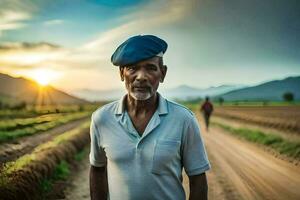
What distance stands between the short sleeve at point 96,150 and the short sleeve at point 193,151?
478 millimetres

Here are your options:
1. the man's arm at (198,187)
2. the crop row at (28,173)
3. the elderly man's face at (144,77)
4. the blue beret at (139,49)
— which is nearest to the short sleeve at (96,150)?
the elderly man's face at (144,77)

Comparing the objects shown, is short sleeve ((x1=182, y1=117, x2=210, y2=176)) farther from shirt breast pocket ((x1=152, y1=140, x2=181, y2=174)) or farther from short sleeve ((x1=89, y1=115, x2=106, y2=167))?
short sleeve ((x1=89, y1=115, x2=106, y2=167))

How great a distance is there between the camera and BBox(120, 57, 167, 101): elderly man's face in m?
2.45

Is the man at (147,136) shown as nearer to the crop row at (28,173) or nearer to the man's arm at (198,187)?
the man's arm at (198,187)

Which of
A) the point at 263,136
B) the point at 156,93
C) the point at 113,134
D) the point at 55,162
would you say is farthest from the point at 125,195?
the point at 263,136

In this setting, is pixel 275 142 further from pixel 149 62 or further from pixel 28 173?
pixel 149 62

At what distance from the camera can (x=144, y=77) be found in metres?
2.46

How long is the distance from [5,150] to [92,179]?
10.6m

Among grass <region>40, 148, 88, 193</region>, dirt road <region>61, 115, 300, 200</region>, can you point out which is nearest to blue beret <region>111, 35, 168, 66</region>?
dirt road <region>61, 115, 300, 200</region>

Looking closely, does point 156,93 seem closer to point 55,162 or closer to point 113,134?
point 113,134

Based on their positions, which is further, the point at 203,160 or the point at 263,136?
the point at 263,136

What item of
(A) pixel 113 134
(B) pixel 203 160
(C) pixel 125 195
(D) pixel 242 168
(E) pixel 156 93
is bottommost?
(D) pixel 242 168

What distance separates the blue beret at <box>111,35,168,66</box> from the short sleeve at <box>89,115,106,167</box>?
39 cm

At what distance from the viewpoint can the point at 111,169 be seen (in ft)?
8.14
